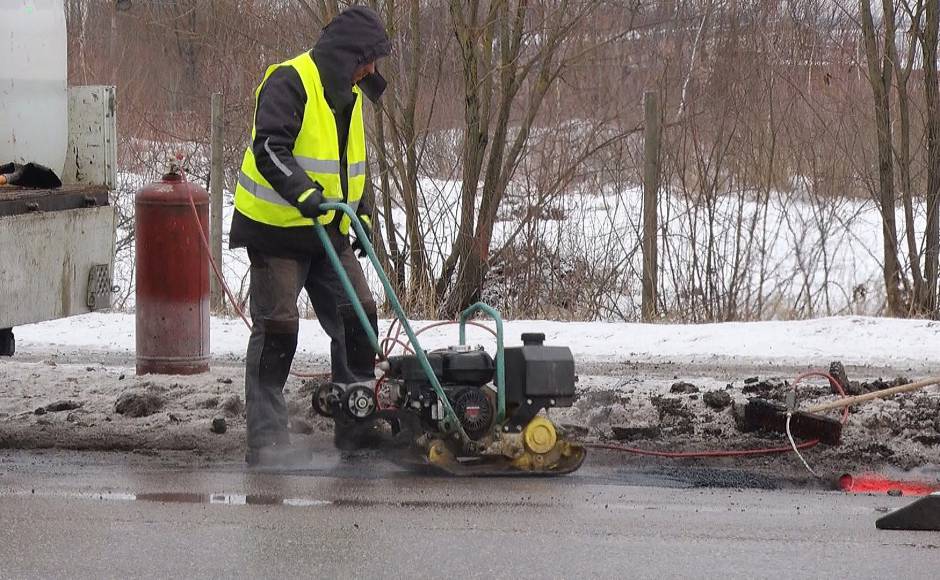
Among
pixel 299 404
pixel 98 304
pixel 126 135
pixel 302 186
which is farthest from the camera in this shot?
pixel 126 135

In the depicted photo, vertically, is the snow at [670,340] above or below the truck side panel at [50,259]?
below

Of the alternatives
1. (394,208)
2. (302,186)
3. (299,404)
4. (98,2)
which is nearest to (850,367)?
(299,404)

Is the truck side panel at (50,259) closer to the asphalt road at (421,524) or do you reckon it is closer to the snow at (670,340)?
the asphalt road at (421,524)

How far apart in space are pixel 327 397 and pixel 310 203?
0.90m

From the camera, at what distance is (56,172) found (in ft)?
19.6

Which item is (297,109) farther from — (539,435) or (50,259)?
(539,435)

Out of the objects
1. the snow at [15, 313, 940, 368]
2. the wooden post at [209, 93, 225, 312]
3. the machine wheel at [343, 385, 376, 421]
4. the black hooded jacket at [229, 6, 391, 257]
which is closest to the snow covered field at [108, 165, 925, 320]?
the wooden post at [209, 93, 225, 312]

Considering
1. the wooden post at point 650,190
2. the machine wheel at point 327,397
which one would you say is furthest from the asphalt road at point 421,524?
the wooden post at point 650,190

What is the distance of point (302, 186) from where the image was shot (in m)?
5.55

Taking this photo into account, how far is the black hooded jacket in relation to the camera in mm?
5629

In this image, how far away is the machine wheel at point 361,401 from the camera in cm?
578

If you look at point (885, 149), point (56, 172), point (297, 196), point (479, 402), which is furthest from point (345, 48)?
point (885, 149)

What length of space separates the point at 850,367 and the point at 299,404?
3.45 metres

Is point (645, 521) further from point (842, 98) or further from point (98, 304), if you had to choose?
point (842, 98)
